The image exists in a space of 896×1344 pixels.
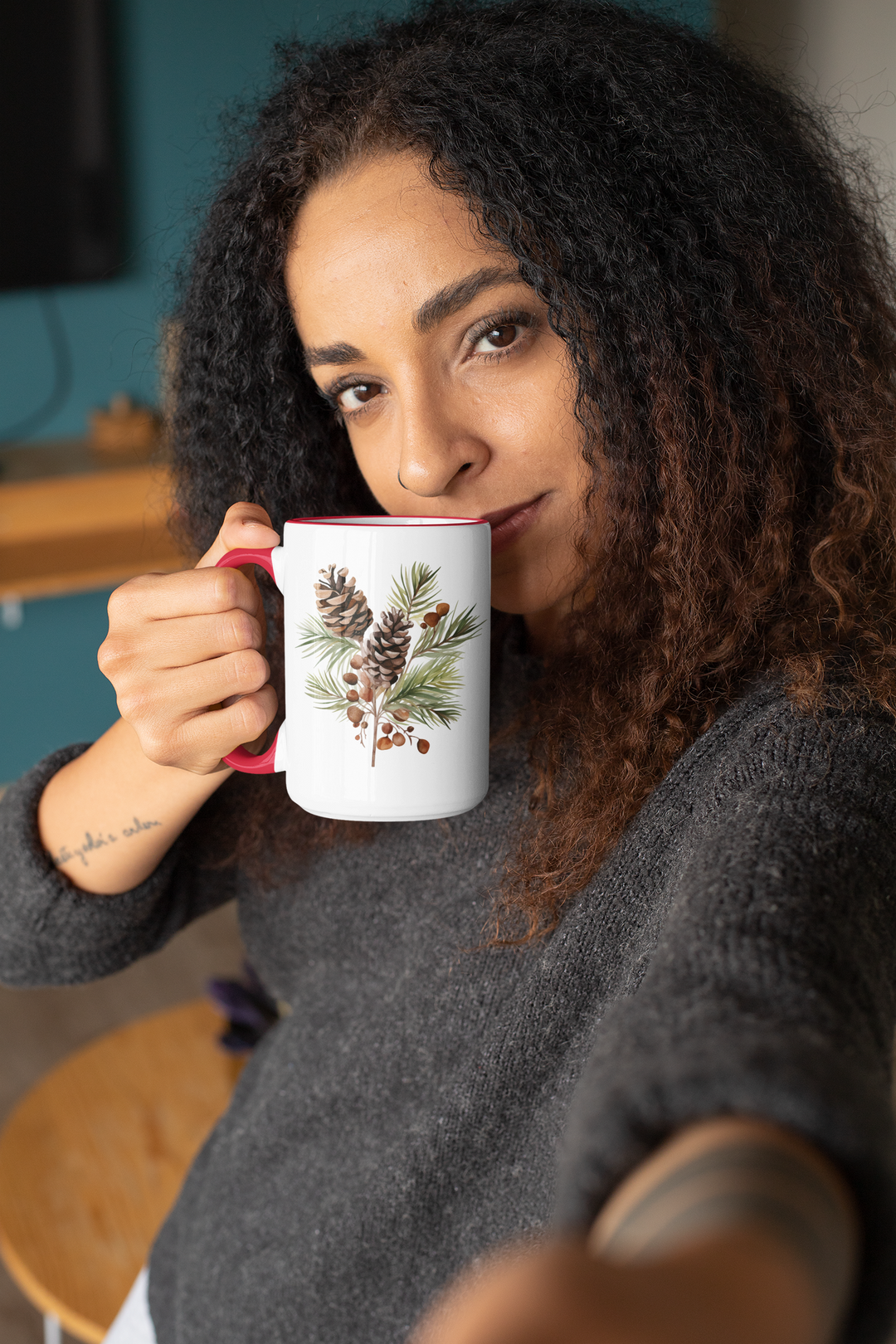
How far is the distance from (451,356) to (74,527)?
2082mm

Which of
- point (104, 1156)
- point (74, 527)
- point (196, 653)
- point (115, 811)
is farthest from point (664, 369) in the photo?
point (74, 527)

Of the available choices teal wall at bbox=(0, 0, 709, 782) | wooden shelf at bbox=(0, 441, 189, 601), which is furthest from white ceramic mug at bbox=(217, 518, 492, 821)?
teal wall at bbox=(0, 0, 709, 782)

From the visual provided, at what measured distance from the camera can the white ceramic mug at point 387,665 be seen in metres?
0.57

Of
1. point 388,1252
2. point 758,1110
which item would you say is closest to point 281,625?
point 388,1252

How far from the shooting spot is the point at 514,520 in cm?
75

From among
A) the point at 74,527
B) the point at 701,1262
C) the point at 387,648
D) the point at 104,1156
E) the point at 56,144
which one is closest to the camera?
the point at 701,1262

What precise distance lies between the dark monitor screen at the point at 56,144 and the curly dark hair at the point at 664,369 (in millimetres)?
2296

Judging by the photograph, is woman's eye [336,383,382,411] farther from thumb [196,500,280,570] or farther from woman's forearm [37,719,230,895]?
woman's forearm [37,719,230,895]

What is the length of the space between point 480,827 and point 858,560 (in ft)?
1.03

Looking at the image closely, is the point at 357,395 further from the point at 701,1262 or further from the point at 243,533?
the point at 701,1262

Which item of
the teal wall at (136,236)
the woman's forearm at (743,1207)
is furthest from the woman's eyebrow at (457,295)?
the teal wall at (136,236)

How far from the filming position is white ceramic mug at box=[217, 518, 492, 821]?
22.3 inches

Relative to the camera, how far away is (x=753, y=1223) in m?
0.31

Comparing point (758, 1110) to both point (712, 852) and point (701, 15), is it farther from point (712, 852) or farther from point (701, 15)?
point (701, 15)
